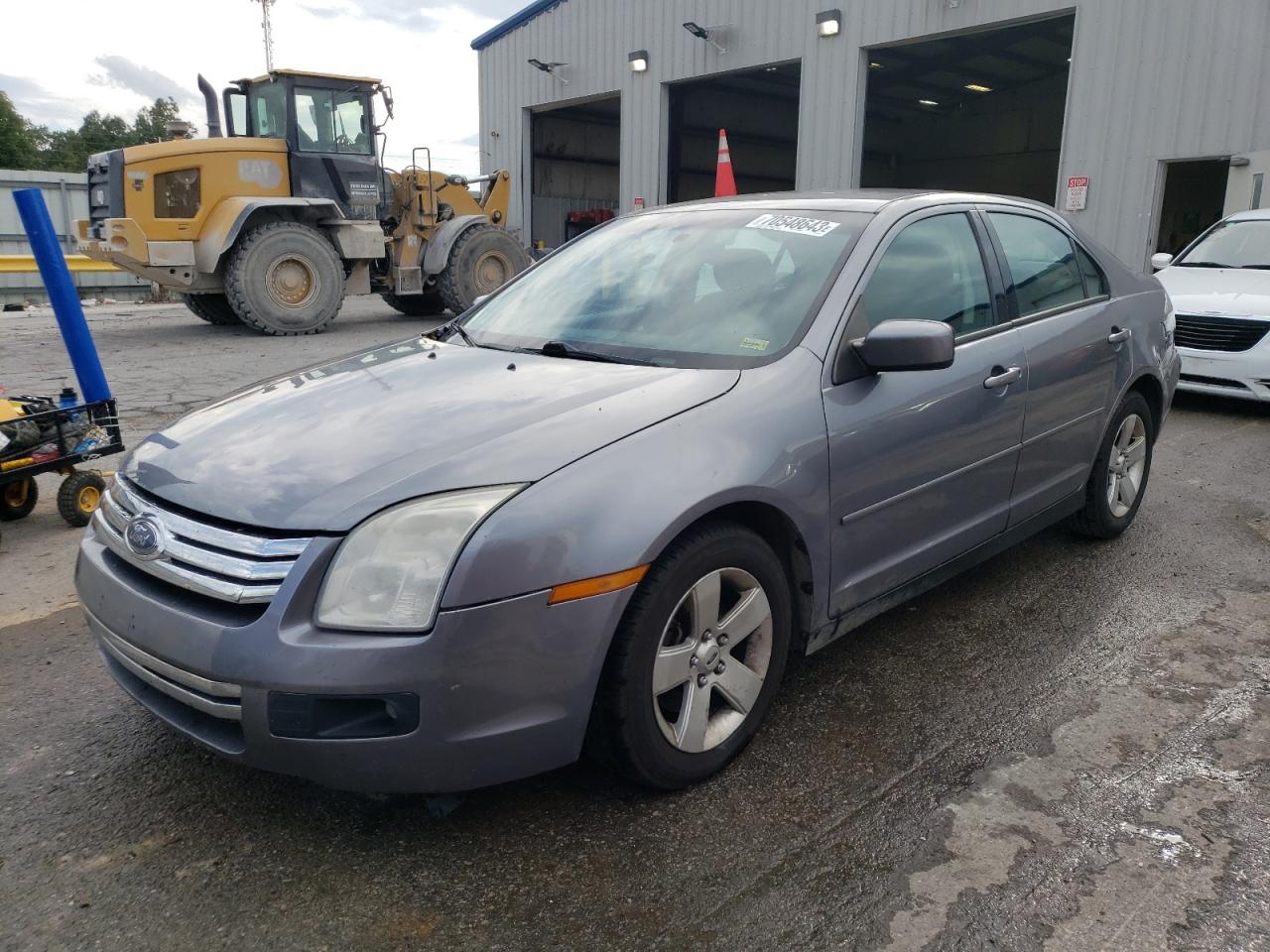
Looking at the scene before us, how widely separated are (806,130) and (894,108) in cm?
1495

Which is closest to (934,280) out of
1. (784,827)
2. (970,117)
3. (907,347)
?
(907,347)

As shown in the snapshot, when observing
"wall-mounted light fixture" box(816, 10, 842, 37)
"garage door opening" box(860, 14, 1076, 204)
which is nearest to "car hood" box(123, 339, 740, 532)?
"wall-mounted light fixture" box(816, 10, 842, 37)

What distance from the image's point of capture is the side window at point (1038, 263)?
3629 millimetres

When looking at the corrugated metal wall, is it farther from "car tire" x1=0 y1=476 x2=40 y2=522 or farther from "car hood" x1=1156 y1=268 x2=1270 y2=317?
"car hood" x1=1156 y1=268 x2=1270 y2=317

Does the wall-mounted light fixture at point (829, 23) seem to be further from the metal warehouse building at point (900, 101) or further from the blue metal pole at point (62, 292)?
the blue metal pole at point (62, 292)

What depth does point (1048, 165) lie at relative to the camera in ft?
95.9

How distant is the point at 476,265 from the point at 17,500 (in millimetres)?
9659

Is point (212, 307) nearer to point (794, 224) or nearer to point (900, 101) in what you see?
point (794, 224)

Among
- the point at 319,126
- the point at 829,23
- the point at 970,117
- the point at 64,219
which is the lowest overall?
the point at 64,219

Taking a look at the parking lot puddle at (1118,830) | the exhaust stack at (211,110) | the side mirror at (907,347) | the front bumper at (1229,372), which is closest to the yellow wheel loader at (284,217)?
the exhaust stack at (211,110)

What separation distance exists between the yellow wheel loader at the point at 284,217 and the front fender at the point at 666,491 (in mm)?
10764

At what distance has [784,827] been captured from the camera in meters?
2.34

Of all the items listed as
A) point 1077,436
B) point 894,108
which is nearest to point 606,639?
point 1077,436

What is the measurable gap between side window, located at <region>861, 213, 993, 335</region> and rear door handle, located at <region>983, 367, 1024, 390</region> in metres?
0.17
